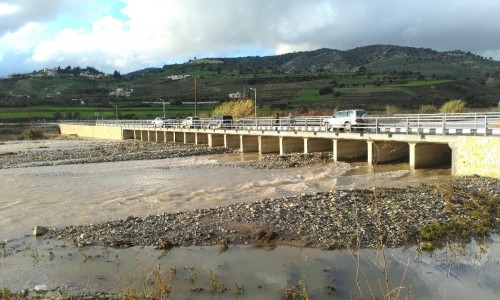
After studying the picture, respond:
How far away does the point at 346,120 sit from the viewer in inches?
1289

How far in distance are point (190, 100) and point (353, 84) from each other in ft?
140

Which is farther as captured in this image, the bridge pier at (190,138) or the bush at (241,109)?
the bush at (241,109)

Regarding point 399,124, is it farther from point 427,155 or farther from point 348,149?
point 427,155

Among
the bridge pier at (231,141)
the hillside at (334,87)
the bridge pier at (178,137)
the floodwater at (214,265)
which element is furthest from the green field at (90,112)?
the floodwater at (214,265)

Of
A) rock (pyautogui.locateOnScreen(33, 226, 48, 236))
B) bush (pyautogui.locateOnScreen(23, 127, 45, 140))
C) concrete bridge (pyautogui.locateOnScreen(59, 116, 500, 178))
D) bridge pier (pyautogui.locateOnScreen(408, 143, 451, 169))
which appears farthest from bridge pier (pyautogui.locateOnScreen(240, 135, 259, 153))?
bush (pyautogui.locateOnScreen(23, 127, 45, 140))

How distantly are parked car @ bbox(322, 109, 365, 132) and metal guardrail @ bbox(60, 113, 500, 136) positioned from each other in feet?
1.33

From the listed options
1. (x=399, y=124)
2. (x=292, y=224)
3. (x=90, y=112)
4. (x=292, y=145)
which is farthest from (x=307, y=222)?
(x=90, y=112)

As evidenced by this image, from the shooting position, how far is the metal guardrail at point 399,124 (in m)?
22.3

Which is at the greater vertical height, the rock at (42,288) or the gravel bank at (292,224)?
the gravel bank at (292,224)

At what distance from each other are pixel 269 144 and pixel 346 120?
9.73 m

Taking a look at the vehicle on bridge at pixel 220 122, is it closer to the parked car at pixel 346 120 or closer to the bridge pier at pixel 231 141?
the bridge pier at pixel 231 141

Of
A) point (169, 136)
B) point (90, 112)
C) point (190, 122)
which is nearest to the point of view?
point (190, 122)

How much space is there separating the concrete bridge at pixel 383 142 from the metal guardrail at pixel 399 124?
0.06 meters

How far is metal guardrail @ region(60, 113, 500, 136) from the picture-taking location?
879 inches
